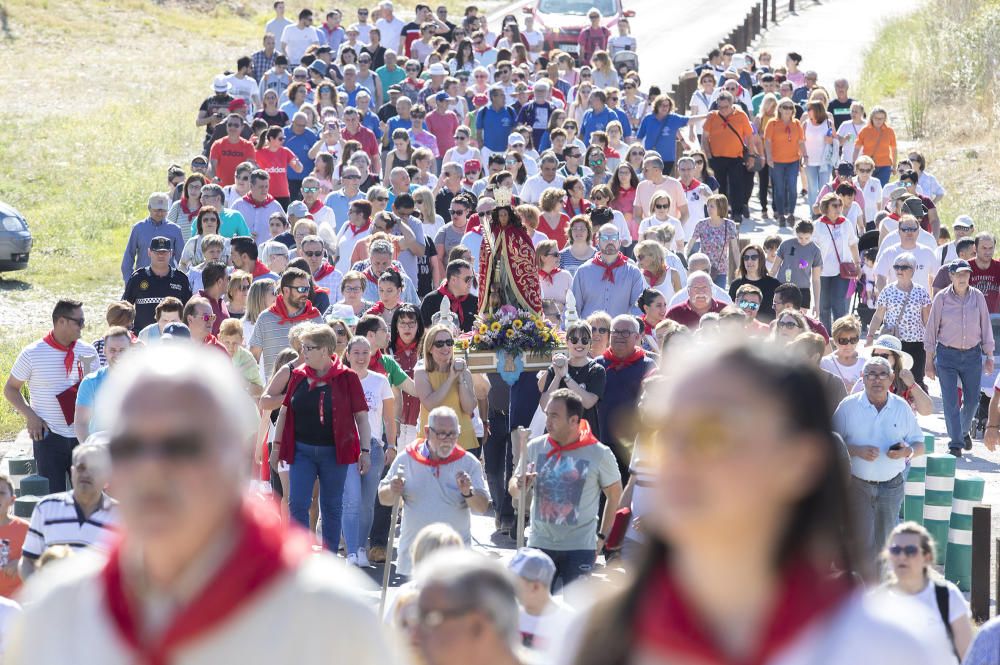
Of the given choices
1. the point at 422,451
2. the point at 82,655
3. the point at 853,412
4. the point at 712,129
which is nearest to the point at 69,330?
the point at 422,451

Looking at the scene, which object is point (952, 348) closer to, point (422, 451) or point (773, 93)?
point (422, 451)

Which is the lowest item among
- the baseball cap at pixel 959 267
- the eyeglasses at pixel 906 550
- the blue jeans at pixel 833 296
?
the blue jeans at pixel 833 296

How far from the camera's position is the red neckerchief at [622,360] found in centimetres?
1193

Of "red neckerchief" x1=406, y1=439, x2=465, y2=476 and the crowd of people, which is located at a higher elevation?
the crowd of people

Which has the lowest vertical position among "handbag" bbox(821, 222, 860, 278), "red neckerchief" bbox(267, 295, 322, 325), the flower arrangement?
Result: "handbag" bbox(821, 222, 860, 278)

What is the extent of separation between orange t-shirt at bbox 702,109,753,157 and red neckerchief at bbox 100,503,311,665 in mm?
20359

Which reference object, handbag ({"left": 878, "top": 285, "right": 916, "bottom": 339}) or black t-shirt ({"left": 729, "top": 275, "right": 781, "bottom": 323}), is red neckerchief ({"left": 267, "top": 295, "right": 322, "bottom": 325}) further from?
handbag ({"left": 878, "top": 285, "right": 916, "bottom": 339})

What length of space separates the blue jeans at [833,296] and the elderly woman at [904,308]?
2027 mm

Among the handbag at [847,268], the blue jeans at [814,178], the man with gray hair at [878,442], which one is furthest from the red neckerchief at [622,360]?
the blue jeans at [814,178]

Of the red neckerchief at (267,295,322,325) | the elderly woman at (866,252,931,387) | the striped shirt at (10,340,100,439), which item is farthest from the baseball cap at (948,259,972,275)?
the striped shirt at (10,340,100,439)

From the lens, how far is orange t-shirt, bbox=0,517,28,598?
8.93 metres

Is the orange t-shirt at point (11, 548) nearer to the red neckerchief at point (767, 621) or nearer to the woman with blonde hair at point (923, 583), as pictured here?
the woman with blonde hair at point (923, 583)

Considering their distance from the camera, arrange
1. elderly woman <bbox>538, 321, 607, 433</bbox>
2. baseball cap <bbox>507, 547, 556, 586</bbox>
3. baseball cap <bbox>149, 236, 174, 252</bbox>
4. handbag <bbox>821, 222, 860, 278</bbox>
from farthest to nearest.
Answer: handbag <bbox>821, 222, 860, 278</bbox> → baseball cap <bbox>149, 236, 174, 252</bbox> → elderly woman <bbox>538, 321, 607, 433</bbox> → baseball cap <bbox>507, 547, 556, 586</bbox>

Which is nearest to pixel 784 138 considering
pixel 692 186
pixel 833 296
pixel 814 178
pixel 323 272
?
pixel 814 178
